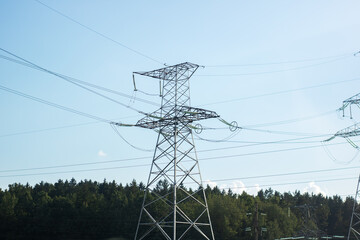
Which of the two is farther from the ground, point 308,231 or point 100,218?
point 100,218

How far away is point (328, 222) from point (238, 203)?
187 ft

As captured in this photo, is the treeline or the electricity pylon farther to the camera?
the treeline

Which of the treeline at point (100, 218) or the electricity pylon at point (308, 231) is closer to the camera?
the electricity pylon at point (308, 231)

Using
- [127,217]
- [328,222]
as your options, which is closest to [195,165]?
[127,217]

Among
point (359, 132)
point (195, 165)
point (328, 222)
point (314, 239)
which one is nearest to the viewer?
point (195, 165)

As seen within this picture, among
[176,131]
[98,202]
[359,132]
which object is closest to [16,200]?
[98,202]

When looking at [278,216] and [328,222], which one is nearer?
[278,216]

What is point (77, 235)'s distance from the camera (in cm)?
7300

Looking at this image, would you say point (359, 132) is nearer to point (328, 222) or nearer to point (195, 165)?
point (195, 165)

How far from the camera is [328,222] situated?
400 ft

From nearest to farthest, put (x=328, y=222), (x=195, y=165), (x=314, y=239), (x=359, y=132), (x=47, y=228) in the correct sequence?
(x=195, y=165) < (x=359, y=132) < (x=314, y=239) < (x=47, y=228) < (x=328, y=222)

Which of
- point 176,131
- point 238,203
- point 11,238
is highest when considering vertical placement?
point 176,131

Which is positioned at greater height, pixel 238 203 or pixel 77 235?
pixel 238 203

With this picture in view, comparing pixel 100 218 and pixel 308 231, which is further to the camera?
pixel 100 218
